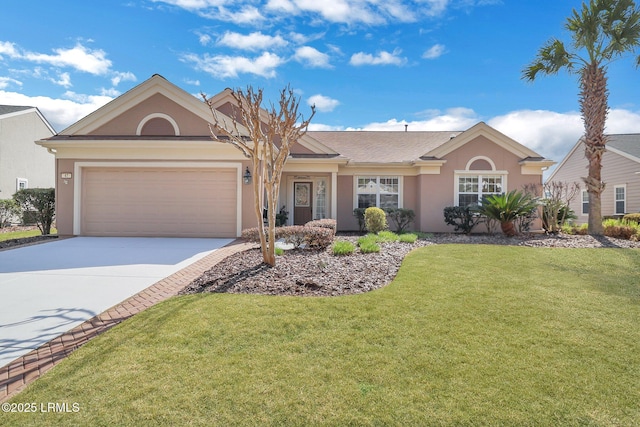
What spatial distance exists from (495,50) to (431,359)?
593 inches

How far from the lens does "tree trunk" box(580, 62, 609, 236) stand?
12391 mm

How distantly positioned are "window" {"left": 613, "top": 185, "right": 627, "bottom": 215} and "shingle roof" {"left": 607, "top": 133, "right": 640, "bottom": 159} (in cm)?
206

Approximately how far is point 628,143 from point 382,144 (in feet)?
52.2

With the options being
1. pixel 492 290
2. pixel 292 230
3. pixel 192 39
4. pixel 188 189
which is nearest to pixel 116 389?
pixel 492 290

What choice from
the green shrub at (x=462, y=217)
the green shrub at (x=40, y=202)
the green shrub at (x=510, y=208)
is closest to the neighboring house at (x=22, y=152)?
the green shrub at (x=40, y=202)

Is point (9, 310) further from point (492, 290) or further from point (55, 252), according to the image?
point (492, 290)

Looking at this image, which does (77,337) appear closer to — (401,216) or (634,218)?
(401,216)

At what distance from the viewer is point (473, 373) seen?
118 inches

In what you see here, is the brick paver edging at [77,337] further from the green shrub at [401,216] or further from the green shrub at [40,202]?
the green shrub at [40,202]

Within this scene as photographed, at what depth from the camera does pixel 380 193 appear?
15383 mm

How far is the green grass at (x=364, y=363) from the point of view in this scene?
97.9 inches

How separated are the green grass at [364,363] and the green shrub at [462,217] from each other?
26.8 feet

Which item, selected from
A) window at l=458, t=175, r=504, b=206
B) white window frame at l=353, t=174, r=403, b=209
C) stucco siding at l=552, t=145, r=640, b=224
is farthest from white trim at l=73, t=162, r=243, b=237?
stucco siding at l=552, t=145, r=640, b=224

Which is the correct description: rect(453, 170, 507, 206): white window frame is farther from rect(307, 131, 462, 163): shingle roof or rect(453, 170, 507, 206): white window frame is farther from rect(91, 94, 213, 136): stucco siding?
rect(91, 94, 213, 136): stucco siding
